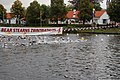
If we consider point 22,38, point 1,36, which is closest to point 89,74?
point 22,38

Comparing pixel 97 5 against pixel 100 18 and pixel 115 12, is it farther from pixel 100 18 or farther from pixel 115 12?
pixel 115 12

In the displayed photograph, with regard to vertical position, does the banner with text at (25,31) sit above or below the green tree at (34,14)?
below

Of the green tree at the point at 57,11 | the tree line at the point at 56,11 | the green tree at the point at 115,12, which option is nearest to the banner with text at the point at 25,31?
the green tree at the point at 115,12

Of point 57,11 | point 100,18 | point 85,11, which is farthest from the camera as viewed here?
point 100,18

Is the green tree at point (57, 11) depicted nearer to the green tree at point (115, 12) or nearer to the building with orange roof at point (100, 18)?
the green tree at point (115, 12)

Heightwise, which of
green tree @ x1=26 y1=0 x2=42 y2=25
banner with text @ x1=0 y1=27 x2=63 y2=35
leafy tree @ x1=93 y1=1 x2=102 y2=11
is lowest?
banner with text @ x1=0 y1=27 x2=63 y2=35

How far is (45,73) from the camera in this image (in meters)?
22.8

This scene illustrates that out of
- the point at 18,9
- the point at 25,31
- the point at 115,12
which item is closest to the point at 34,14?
the point at 18,9

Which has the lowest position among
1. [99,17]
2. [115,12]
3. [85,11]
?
[99,17]

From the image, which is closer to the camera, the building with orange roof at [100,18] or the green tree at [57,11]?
the green tree at [57,11]

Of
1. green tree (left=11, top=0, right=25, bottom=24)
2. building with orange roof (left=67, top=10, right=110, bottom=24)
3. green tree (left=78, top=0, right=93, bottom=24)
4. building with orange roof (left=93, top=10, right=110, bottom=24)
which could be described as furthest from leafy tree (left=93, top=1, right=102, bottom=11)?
green tree (left=78, top=0, right=93, bottom=24)

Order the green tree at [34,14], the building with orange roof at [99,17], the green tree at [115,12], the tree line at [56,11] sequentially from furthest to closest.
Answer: the building with orange roof at [99,17], the green tree at [34,14], the tree line at [56,11], the green tree at [115,12]

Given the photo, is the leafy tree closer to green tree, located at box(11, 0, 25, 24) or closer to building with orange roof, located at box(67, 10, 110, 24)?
building with orange roof, located at box(67, 10, 110, 24)

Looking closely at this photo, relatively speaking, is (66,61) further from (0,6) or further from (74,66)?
(0,6)
